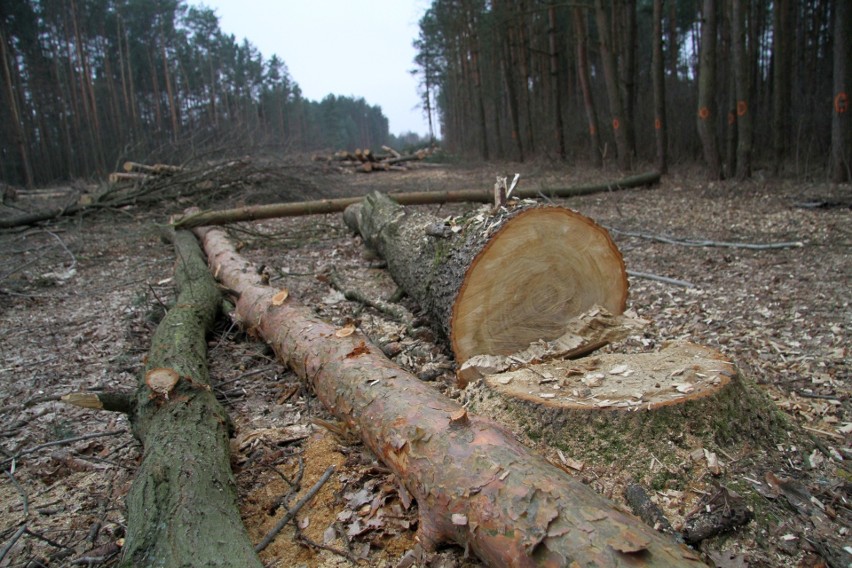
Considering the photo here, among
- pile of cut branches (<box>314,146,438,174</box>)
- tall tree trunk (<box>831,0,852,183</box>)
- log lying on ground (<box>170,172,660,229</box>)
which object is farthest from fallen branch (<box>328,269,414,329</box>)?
pile of cut branches (<box>314,146,438,174</box>)

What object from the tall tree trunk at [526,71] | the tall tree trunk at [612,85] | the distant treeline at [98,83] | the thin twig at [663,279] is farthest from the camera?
→ the distant treeline at [98,83]

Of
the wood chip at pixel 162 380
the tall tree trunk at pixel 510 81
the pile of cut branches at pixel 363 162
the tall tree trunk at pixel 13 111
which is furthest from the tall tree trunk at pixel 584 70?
the tall tree trunk at pixel 13 111

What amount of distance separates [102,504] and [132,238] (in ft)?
21.5

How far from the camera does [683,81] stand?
1573 cm

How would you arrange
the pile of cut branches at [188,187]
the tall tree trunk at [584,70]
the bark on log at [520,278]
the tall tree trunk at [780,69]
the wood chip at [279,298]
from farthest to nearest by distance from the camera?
the tall tree trunk at [584,70] → the tall tree trunk at [780,69] → the pile of cut branches at [188,187] → the wood chip at [279,298] → the bark on log at [520,278]

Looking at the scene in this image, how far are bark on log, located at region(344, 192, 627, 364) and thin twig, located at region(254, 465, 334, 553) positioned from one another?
0.97 m

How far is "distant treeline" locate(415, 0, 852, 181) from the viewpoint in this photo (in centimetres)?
882

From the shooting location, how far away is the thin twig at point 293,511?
1.85m

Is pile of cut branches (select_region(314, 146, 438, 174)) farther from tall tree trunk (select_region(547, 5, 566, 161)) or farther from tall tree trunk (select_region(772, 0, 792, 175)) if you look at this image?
tall tree trunk (select_region(772, 0, 792, 175))

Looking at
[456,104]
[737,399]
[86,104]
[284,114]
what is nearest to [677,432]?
[737,399]

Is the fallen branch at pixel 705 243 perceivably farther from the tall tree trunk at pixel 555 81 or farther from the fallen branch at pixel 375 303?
the tall tree trunk at pixel 555 81

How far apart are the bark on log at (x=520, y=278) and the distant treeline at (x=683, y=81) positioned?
7.29 m

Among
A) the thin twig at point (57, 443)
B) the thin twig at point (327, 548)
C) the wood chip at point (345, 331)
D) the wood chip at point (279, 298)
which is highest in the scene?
the wood chip at point (279, 298)

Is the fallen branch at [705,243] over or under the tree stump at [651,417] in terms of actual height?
over
